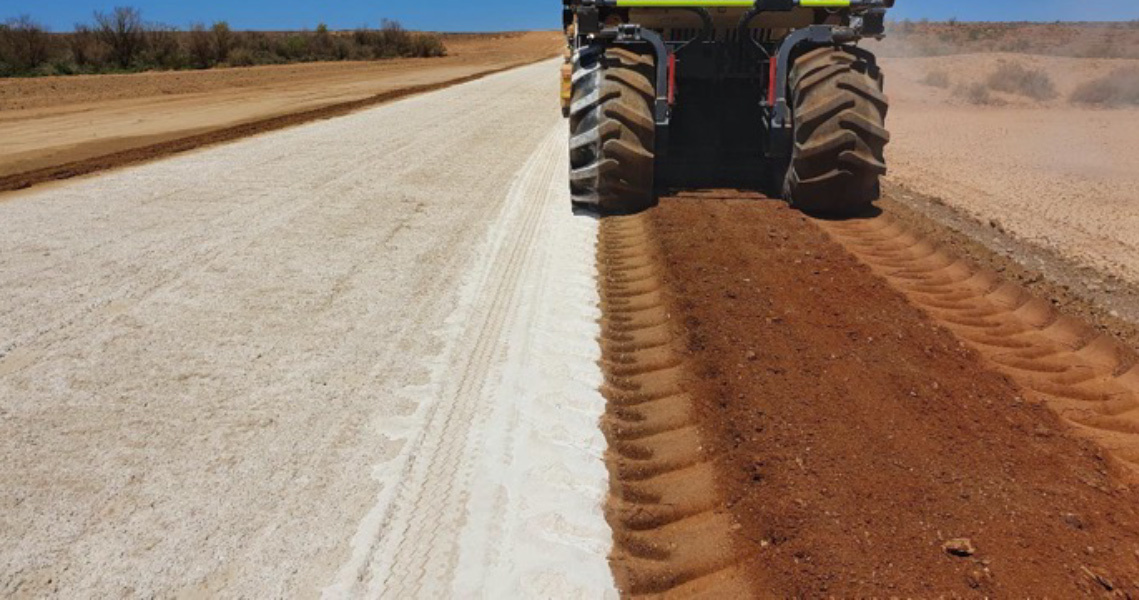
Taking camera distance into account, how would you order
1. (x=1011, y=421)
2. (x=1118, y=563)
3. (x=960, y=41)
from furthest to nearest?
(x=960, y=41)
(x=1011, y=421)
(x=1118, y=563)

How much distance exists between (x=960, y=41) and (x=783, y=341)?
6017 cm

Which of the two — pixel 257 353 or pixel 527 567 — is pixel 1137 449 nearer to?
pixel 527 567

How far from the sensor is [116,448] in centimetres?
326

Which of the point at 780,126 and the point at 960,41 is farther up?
the point at 960,41

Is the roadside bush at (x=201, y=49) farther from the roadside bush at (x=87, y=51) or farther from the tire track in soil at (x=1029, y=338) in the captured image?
the tire track in soil at (x=1029, y=338)

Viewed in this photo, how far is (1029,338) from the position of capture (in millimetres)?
4426

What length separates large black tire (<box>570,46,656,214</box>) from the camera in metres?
6.75

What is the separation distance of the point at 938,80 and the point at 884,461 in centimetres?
2652

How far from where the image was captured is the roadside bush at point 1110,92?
19266mm

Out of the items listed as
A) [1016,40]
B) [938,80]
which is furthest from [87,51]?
[1016,40]

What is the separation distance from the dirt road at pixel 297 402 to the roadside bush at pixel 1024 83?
20501 millimetres

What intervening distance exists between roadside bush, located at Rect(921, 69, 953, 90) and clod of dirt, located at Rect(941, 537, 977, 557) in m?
25.8

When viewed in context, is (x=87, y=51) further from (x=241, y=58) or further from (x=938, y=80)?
(x=938, y=80)

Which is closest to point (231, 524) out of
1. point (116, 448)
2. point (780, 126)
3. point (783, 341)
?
point (116, 448)
